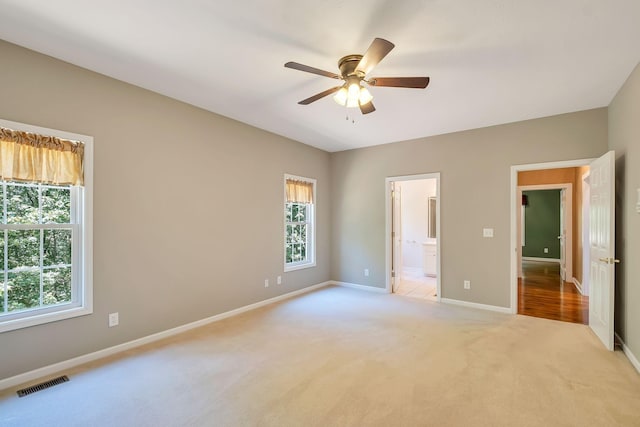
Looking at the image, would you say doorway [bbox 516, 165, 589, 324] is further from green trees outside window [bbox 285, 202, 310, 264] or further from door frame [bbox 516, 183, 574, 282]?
green trees outside window [bbox 285, 202, 310, 264]

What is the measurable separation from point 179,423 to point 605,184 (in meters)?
4.42

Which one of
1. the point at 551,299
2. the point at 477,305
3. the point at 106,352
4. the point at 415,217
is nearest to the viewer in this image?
the point at 106,352

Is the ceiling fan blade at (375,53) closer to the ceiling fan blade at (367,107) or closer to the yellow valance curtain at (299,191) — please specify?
the ceiling fan blade at (367,107)

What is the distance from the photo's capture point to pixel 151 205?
334cm

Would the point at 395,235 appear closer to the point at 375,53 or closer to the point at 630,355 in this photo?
the point at 630,355

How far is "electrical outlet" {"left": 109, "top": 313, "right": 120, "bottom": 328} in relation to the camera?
9.82ft

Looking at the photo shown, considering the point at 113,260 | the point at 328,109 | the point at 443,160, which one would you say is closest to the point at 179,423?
the point at 113,260

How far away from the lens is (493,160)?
14.7 ft

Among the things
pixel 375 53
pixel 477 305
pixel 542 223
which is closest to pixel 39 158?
pixel 375 53

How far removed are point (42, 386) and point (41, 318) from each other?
1.75ft

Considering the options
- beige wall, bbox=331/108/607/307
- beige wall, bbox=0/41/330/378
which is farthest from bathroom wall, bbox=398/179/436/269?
beige wall, bbox=0/41/330/378

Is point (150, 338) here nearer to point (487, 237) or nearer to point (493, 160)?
point (487, 237)

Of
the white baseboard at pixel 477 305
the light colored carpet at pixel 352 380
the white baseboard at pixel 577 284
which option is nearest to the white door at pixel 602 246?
the light colored carpet at pixel 352 380

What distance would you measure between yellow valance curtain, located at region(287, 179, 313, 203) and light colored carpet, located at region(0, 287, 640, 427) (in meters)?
2.23
